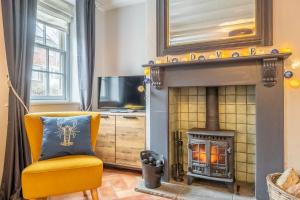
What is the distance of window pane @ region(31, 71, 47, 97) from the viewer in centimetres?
269

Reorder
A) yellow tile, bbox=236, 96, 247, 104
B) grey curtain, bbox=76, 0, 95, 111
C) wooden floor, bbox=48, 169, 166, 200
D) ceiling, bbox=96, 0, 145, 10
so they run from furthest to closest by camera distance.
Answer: ceiling, bbox=96, 0, 145, 10, grey curtain, bbox=76, 0, 95, 111, yellow tile, bbox=236, 96, 247, 104, wooden floor, bbox=48, 169, 166, 200

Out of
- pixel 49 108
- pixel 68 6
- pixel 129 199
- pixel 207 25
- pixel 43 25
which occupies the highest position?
pixel 68 6

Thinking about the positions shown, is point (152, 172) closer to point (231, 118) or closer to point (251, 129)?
point (231, 118)

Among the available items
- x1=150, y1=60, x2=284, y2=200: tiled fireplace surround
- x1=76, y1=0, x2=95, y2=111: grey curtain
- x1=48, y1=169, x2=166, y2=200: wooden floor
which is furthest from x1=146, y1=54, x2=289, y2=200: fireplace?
x1=76, y1=0, x2=95, y2=111: grey curtain

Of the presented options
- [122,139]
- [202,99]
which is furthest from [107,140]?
[202,99]

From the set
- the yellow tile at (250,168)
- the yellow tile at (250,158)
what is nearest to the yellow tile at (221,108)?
the yellow tile at (250,158)

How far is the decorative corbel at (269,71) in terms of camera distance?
6.38 feet

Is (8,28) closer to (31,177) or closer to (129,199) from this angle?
(31,177)

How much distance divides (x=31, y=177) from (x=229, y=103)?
84.7 inches

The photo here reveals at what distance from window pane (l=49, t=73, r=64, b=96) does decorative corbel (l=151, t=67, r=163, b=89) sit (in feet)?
4.99

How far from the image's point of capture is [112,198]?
2100 mm

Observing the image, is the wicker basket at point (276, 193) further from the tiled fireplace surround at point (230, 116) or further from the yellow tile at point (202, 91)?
the yellow tile at point (202, 91)

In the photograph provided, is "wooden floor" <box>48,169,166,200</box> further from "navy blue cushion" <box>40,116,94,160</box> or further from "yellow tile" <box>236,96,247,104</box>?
"yellow tile" <box>236,96,247,104</box>

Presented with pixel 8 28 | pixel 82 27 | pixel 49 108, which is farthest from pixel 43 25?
pixel 49 108
